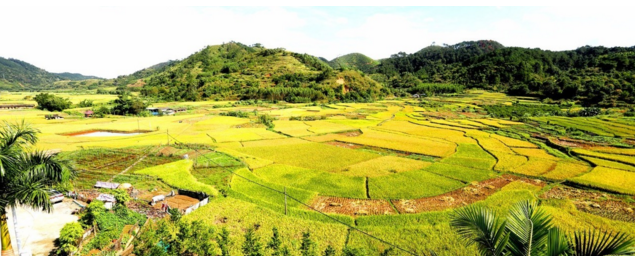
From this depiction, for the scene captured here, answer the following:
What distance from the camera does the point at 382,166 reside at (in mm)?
24688

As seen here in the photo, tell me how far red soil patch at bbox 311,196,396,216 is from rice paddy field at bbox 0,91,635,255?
0.06 meters

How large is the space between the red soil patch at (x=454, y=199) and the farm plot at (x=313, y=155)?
785cm

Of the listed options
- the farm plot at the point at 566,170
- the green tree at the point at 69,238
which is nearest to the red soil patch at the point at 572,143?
the farm plot at the point at 566,170

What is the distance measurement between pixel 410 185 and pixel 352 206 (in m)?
5.49

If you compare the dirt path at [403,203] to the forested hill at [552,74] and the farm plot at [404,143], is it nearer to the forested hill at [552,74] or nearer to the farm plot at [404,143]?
the farm plot at [404,143]

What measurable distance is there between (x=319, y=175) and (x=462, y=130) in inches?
1170

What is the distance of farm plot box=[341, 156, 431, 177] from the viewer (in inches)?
903

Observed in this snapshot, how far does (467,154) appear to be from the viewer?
94.8 ft

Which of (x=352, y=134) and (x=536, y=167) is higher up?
(x=352, y=134)

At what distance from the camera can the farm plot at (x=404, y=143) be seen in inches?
1190

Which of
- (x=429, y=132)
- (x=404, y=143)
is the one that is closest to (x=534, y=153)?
(x=404, y=143)

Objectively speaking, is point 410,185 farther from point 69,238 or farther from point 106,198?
point 106,198

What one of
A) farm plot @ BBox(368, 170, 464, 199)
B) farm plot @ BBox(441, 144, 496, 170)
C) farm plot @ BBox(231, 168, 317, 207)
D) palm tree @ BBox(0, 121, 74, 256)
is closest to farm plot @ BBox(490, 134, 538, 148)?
farm plot @ BBox(441, 144, 496, 170)

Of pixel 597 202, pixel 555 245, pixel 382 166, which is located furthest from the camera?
pixel 382 166
